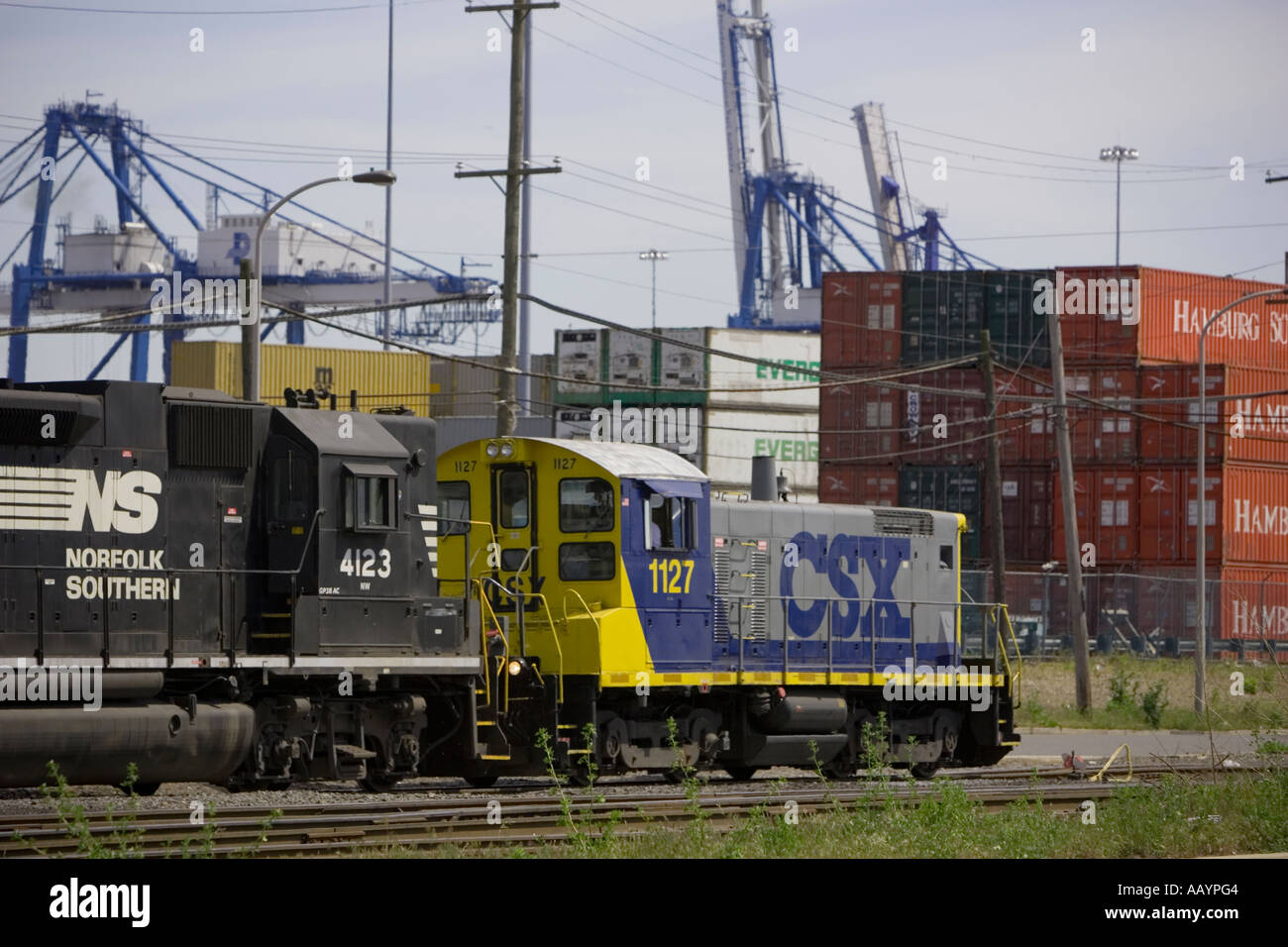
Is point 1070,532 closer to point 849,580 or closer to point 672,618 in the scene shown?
point 849,580

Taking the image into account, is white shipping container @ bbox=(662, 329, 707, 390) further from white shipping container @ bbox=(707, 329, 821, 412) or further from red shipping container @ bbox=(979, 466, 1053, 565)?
red shipping container @ bbox=(979, 466, 1053, 565)

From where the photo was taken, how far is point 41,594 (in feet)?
45.7

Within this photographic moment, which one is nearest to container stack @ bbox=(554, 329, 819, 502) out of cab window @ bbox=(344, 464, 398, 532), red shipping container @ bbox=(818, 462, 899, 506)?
red shipping container @ bbox=(818, 462, 899, 506)

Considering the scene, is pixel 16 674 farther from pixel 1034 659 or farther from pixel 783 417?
pixel 783 417

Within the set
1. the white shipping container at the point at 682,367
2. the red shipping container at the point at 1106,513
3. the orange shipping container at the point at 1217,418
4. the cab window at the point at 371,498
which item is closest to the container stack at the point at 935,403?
the red shipping container at the point at 1106,513

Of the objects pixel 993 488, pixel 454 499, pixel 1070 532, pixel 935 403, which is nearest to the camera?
pixel 454 499

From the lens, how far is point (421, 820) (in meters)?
13.6

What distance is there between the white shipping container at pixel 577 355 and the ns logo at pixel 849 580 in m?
34.9

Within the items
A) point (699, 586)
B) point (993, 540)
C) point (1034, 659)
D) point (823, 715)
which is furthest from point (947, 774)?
point (1034, 659)

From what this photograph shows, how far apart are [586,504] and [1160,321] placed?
1357 inches

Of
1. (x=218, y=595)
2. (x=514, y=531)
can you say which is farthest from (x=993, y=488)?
(x=218, y=595)

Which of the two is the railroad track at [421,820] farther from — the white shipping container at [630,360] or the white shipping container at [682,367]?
the white shipping container at [630,360]
